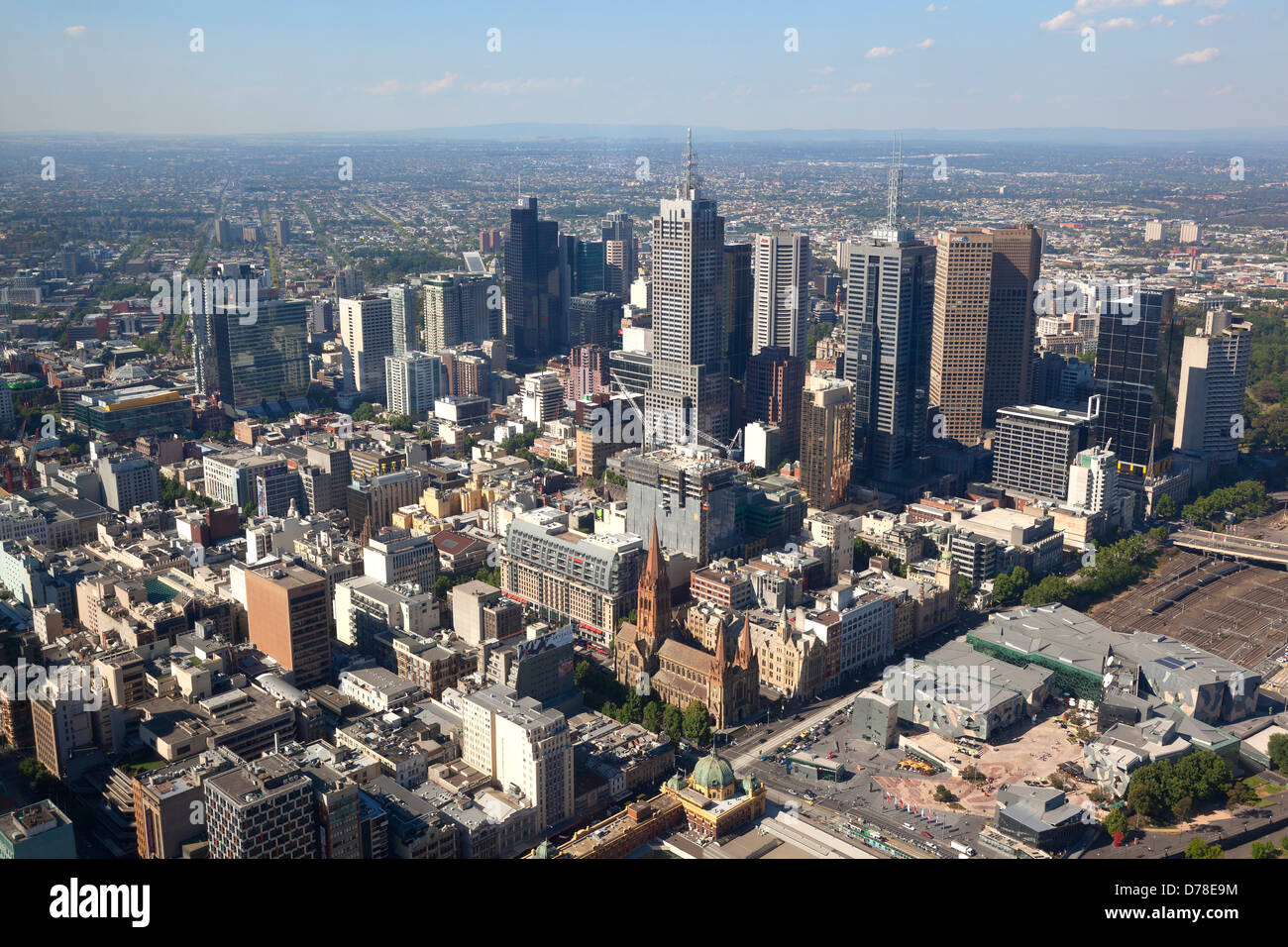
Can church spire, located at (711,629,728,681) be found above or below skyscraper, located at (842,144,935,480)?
below

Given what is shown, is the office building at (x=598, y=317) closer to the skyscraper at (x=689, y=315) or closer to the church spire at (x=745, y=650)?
the skyscraper at (x=689, y=315)

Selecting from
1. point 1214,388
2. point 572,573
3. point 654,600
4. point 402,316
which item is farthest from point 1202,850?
point 402,316

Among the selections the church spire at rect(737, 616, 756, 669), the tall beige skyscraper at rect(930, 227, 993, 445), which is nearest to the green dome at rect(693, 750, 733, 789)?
the church spire at rect(737, 616, 756, 669)

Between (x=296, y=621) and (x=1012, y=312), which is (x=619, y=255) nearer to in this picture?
(x=1012, y=312)

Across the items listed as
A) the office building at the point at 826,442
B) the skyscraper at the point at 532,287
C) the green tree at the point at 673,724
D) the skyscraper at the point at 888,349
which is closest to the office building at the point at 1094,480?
the skyscraper at the point at 888,349

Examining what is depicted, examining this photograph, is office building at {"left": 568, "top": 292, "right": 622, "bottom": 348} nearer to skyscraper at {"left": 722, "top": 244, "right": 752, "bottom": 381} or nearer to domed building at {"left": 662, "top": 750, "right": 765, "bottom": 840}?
skyscraper at {"left": 722, "top": 244, "right": 752, "bottom": 381}
